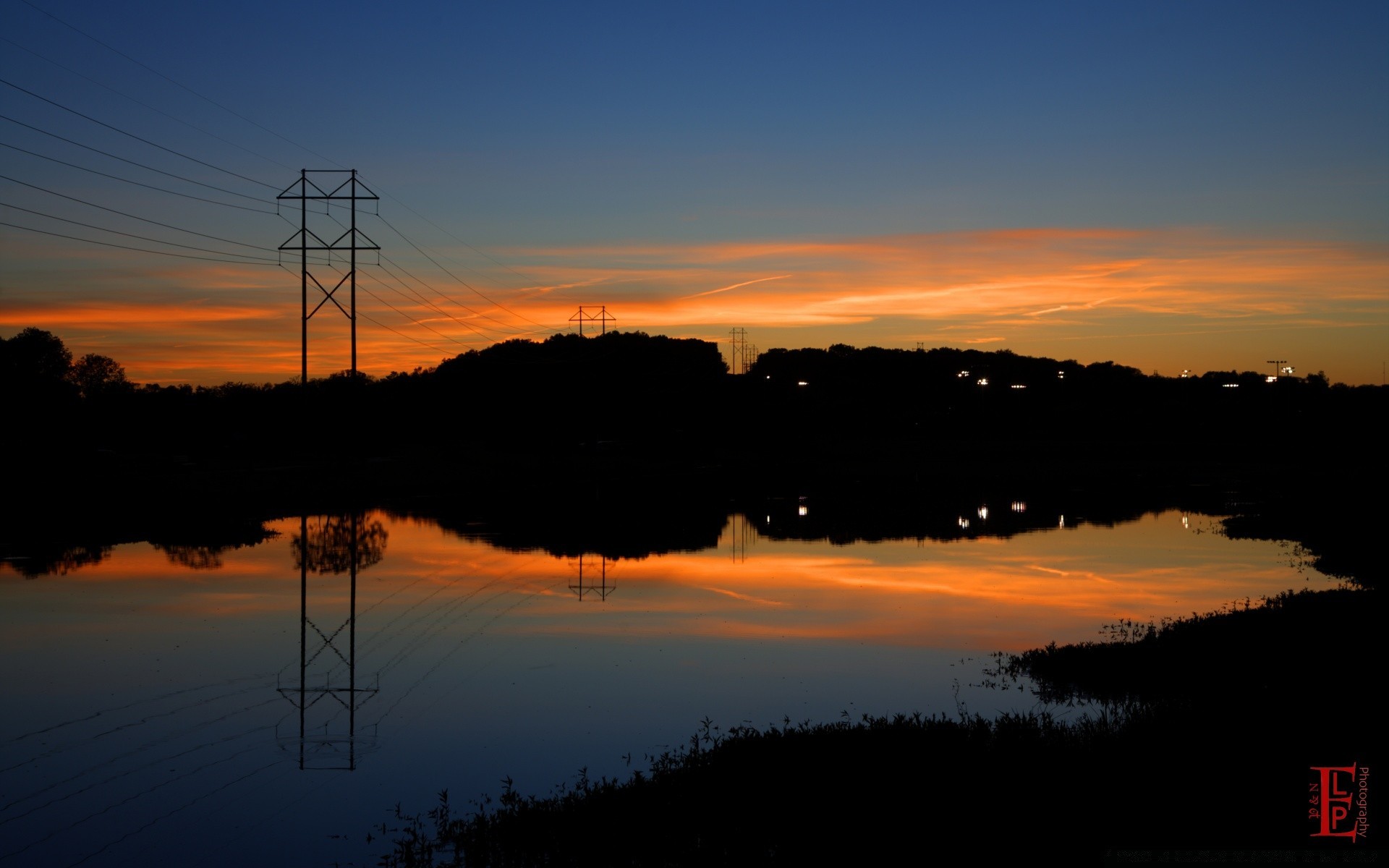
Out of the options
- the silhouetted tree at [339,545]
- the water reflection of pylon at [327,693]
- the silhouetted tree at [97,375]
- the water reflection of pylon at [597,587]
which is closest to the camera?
the water reflection of pylon at [327,693]

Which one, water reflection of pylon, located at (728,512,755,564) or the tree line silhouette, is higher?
the tree line silhouette

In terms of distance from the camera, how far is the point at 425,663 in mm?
20203

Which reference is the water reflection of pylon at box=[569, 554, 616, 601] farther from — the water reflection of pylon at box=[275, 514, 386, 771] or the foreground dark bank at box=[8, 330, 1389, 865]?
the water reflection of pylon at box=[275, 514, 386, 771]

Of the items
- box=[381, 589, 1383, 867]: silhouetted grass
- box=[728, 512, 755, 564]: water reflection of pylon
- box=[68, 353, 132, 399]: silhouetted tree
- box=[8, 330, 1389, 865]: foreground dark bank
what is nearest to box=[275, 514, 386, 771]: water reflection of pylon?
box=[8, 330, 1389, 865]: foreground dark bank

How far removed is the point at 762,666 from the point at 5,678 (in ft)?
41.4

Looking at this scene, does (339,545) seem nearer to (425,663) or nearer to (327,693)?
(425,663)

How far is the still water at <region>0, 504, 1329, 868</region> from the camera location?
40.8ft

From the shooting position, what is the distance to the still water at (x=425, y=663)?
12.4m

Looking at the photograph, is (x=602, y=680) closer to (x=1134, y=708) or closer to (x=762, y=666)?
(x=762, y=666)

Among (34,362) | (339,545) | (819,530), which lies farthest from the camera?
(34,362)

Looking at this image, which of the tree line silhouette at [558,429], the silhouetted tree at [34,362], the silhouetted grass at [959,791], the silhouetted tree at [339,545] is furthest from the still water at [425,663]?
the silhouetted tree at [34,362]

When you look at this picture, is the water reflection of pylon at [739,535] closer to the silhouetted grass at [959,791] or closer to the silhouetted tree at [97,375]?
the silhouetted grass at [959,791]

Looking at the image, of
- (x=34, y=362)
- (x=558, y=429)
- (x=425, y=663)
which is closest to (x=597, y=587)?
(x=425, y=663)

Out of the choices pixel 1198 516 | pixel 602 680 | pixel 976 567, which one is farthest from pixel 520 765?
pixel 1198 516
